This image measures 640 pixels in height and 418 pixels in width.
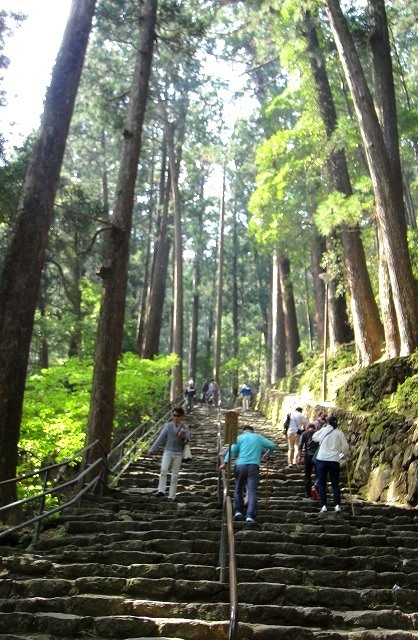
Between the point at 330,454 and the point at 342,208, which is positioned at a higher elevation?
the point at 342,208

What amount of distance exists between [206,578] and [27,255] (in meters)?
4.79

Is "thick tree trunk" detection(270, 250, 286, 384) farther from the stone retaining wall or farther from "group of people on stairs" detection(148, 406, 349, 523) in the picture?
"group of people on stairs" detection(148, 406, 349, 523)

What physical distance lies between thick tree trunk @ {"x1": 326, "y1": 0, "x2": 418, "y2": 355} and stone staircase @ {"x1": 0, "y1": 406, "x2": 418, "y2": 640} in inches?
182

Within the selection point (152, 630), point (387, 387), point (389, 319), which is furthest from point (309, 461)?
point (152, 630)

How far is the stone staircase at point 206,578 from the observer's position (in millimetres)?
4598

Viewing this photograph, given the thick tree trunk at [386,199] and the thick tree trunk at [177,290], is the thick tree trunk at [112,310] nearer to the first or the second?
the thick tree trunk at [386,199]

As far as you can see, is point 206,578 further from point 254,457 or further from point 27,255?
point 27,255

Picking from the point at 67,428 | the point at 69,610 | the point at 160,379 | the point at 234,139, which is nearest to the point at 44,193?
the point at 67,428

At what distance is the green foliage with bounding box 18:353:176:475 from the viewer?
10.6 m

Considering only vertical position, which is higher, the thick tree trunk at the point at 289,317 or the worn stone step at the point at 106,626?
the thick tree trunk at the point at 289,317

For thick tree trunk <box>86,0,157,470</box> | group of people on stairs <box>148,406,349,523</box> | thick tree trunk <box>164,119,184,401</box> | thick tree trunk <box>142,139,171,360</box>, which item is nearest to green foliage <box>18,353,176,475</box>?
thick tree trunk <box>86,0,157,470</box>

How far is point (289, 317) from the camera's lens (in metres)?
27.0

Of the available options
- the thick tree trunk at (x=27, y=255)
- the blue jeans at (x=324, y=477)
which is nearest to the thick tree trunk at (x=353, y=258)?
the blue jeans at (x=324, y=477)

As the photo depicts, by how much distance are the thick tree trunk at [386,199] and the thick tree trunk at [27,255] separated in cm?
652
